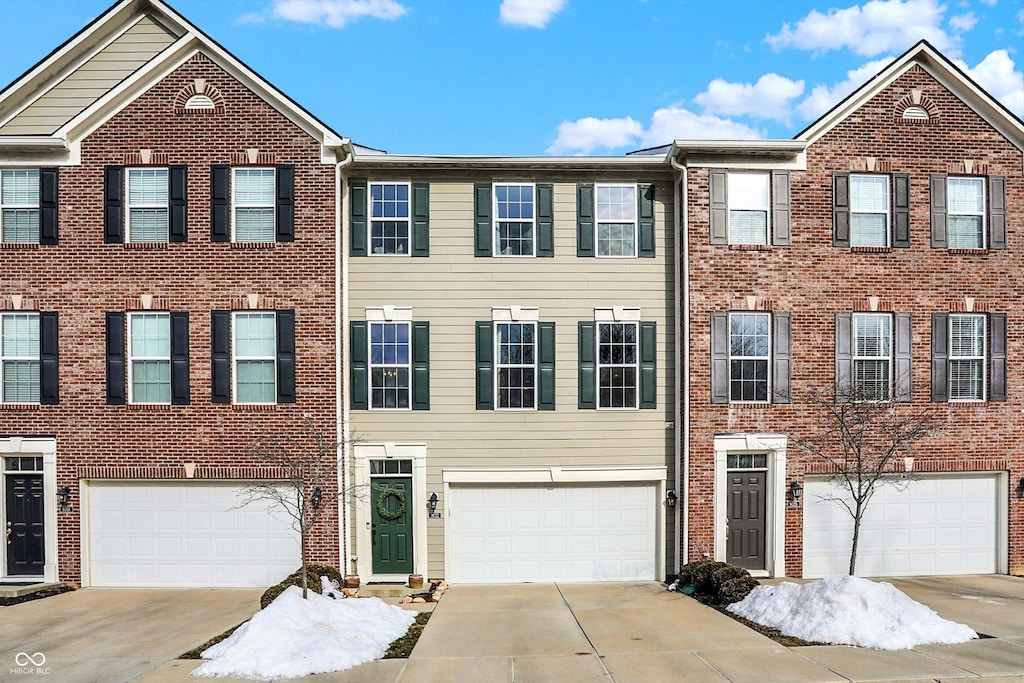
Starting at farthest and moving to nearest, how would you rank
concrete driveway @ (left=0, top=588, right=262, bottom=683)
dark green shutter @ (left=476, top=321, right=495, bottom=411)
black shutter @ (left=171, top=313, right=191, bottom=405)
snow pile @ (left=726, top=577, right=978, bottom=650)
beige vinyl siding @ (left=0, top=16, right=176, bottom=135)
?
beige vinyl siding @ (left=0, top=16, right=176, bottom=135), dark green shutter @ (left=476, top=321, right=495, bottom=411), black shutter @ (left=171, top=313, right=191, bottom=405), snow pile @ (left=726, top=577, right=978, bottom=650), concrete driveway @ (left=0, top=588, right=262, bottom=683)

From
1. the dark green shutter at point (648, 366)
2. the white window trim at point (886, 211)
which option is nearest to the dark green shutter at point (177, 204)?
the dark green shutter at point (648, 366)

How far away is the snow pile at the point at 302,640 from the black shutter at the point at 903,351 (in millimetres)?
10957

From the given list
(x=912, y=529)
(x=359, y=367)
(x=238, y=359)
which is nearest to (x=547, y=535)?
(x=359, y=367)

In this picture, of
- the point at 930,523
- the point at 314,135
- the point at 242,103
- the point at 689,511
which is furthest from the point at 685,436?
the point at 242,103

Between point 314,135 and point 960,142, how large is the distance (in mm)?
13458

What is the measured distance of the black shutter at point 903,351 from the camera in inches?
571

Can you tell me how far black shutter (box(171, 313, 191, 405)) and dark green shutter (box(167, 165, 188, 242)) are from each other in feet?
5.46

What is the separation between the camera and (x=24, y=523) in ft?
46.2

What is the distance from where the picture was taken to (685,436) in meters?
14.2

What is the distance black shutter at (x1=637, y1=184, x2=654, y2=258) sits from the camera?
14.7m

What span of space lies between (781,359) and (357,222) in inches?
363

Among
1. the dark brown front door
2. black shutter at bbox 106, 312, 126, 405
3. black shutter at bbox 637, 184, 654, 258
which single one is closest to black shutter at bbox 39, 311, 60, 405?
black shutter at bbox 106, 312, 126, 405

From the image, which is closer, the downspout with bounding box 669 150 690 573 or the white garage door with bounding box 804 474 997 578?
the downspout with bounding box 669 150 690 573

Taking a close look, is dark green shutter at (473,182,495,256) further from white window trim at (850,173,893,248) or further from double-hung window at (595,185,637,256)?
white window trim at (850,173,893,248)
